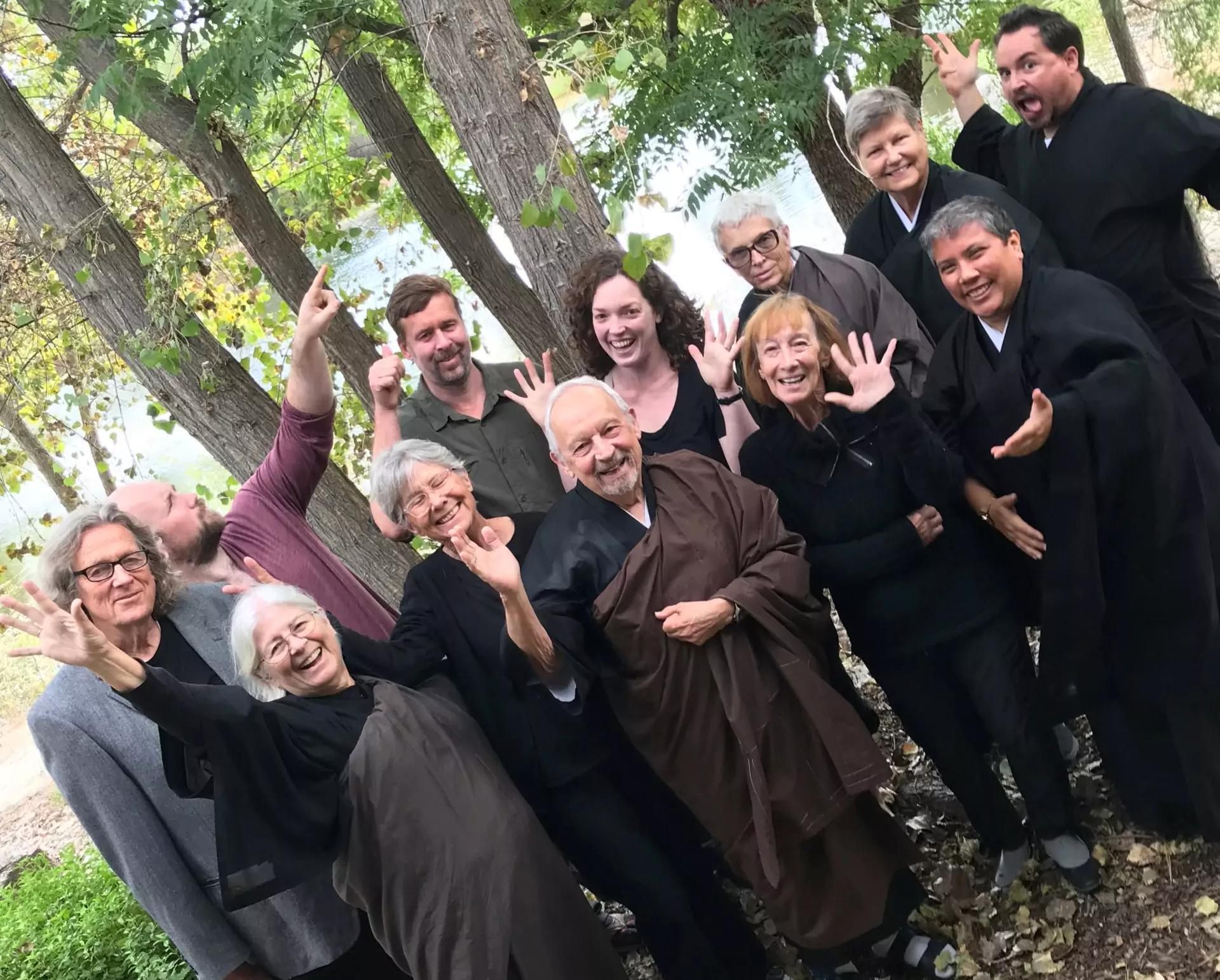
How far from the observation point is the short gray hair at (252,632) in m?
3.06

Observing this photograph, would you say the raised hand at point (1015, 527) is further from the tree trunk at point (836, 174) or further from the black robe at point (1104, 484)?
the tree trunk at point (836, 174)

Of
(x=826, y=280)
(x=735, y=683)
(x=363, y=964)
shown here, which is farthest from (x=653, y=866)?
(x=826, y=280)

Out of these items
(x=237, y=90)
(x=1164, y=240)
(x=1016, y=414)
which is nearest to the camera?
(x=1016, y=414)

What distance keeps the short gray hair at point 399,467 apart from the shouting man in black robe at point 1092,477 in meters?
1.58

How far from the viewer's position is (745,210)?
3844 millimetres

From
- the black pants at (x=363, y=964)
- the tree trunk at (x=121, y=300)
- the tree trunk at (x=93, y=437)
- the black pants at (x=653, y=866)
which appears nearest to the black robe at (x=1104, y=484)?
the black pants at (x=653, y=866)

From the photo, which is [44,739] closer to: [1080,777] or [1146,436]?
[1146,436]

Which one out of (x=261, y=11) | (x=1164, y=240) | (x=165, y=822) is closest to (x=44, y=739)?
(x=165, y=822)

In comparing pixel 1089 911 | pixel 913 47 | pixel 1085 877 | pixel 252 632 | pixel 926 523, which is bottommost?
pixel 1089 911

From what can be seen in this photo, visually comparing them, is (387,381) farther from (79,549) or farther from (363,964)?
(363,964)

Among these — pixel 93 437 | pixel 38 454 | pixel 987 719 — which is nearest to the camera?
pixel 987 719

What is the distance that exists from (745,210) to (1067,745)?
2423 mm

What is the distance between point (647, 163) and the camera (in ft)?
19.5

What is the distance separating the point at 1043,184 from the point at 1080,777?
7.31 ft
